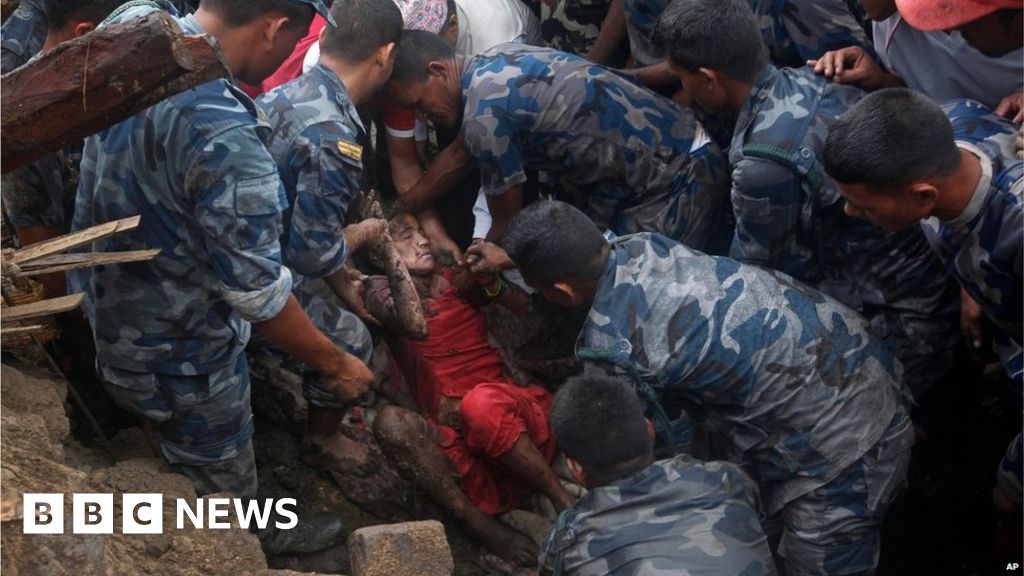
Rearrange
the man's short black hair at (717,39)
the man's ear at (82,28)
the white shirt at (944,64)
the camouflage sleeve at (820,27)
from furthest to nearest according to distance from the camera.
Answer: the camouflage sleeve at (820,27) < the man's short black hair at (717,39) < the white shirt at (944,64) < the man's ear at (82,28)

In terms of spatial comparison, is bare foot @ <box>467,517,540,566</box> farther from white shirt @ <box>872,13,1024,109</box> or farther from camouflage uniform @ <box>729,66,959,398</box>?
white shirt @ <box>872,13,1024,109</box>

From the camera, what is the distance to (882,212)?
3.22m

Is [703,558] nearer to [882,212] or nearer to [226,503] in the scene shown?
[882,212]

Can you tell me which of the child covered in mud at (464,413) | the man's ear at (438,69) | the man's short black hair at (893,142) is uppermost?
the man's short black hair at (893,142)

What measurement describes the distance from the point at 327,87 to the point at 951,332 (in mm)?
2652

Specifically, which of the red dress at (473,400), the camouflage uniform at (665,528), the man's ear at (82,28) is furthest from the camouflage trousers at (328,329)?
the camouflage uniform at (665,528)

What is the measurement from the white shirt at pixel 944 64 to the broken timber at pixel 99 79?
8.25ft

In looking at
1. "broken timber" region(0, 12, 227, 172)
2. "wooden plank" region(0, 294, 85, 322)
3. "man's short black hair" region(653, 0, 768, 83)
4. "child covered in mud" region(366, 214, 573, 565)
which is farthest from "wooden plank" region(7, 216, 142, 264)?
"man's short black hair" region(653, 0, 768, 83)

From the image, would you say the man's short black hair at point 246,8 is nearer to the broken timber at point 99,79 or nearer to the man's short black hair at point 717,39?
the broken timber at point 99,79

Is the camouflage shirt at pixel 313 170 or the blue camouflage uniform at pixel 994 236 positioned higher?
the blue camouflage uniform at pixel 994 236

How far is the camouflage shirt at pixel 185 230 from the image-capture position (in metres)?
3.05

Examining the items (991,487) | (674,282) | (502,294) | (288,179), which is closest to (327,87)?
(288,179)

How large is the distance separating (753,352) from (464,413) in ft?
4.53

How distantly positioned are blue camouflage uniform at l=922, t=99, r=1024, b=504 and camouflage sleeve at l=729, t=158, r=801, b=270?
49 centimetres
